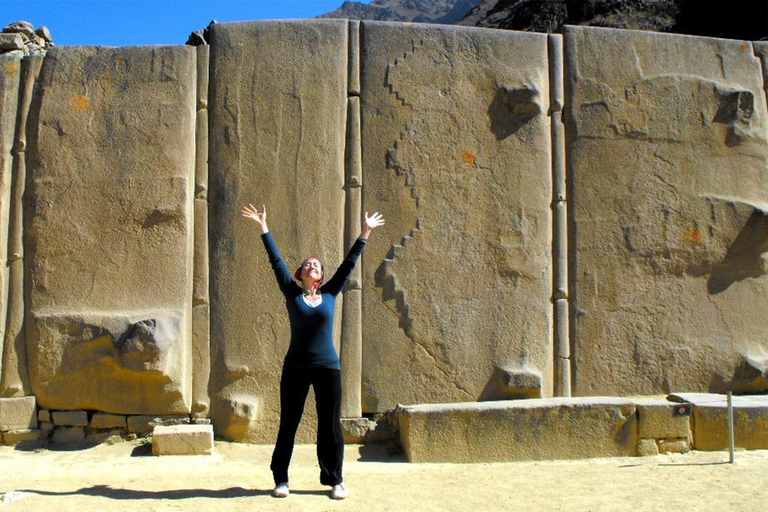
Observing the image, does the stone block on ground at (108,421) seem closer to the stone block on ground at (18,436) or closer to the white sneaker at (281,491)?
the stone block on ground at (18,436)

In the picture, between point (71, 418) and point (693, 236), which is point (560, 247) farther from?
point (71, 418)

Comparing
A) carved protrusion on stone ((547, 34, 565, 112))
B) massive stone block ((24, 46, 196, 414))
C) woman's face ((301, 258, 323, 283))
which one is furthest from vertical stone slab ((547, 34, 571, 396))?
massive stone block ((24, 46, 196, 414))

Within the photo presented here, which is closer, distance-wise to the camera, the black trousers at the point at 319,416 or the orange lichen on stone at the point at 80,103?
the black trousers at the point at 319,416

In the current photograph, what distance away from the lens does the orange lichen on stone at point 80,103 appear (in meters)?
5.92

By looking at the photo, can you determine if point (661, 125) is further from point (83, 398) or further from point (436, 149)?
point (83, 398)

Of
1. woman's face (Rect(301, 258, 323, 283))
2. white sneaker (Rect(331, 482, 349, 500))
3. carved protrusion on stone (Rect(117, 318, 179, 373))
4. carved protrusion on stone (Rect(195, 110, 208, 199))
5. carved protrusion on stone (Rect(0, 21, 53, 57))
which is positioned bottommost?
white sneaker (Rect(331, 482, 349, 500))

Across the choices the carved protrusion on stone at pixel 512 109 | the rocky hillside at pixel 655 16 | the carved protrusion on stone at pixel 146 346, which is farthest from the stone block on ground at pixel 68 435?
the rocky hillside at pixel 655 16

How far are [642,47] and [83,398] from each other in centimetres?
485

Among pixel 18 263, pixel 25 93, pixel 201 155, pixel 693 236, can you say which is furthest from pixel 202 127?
pixel 693 236

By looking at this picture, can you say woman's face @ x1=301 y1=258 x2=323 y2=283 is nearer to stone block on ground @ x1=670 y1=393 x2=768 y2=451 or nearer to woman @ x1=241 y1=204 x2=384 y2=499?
woman @ x1=241 y1=204 x2=384 y2=499

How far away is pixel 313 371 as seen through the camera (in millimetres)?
4266

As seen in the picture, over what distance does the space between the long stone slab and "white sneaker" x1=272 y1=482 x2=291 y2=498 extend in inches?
44.8

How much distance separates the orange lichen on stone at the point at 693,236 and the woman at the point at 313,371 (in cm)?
296

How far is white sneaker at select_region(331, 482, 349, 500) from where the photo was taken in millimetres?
4312
